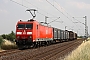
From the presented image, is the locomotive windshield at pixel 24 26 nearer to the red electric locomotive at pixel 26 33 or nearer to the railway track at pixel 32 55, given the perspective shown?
the red electric locomotive at pixel 26 33

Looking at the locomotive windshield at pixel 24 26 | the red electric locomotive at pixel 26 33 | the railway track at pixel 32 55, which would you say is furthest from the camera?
the locomotive windshield at pixel 24 26

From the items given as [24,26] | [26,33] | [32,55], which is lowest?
[32,55]

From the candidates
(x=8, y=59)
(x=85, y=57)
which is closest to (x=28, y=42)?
(x=8, y=59)

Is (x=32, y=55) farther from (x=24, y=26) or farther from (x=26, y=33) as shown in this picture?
(x=24, y=26)

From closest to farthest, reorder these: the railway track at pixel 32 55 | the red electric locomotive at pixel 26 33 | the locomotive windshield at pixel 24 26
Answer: the railway track at pixel 32 55
the red electric locomotive at pixel 26 33
the locomotive windshield at pixel 24 26

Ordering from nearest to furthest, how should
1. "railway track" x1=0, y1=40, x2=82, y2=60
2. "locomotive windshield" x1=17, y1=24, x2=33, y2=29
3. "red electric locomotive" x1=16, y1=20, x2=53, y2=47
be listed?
"railway track" x1=0, y1=40, x2=82, y2=60 < "red electric locomotive" x1=16, y1=20, x2=53, y2=47 < "locomotive windshield" x1=17, y1=24, x2=33, y2=29

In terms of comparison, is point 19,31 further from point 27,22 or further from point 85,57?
point 85,57

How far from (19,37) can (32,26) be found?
6.38 ft

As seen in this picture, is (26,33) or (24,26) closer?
(26,33)

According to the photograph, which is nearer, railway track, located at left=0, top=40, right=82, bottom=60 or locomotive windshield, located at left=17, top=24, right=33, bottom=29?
railway track, located at left=0, top=40, right=82, bottom=60

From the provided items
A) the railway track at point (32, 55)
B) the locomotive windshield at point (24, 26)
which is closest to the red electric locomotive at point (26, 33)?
the locomotive windshield at point (24, 26)

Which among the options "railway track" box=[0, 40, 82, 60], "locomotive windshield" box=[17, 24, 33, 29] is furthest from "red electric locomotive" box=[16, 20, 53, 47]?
"railway track" box=[0, 40, 82, 60]

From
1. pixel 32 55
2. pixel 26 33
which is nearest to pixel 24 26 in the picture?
pixel 26 33

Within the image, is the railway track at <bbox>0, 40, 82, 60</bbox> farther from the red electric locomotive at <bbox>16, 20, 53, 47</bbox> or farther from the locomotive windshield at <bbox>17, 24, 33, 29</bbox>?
the locomotive windshield at <bbox>17, 24, 33, 29</bbox>
